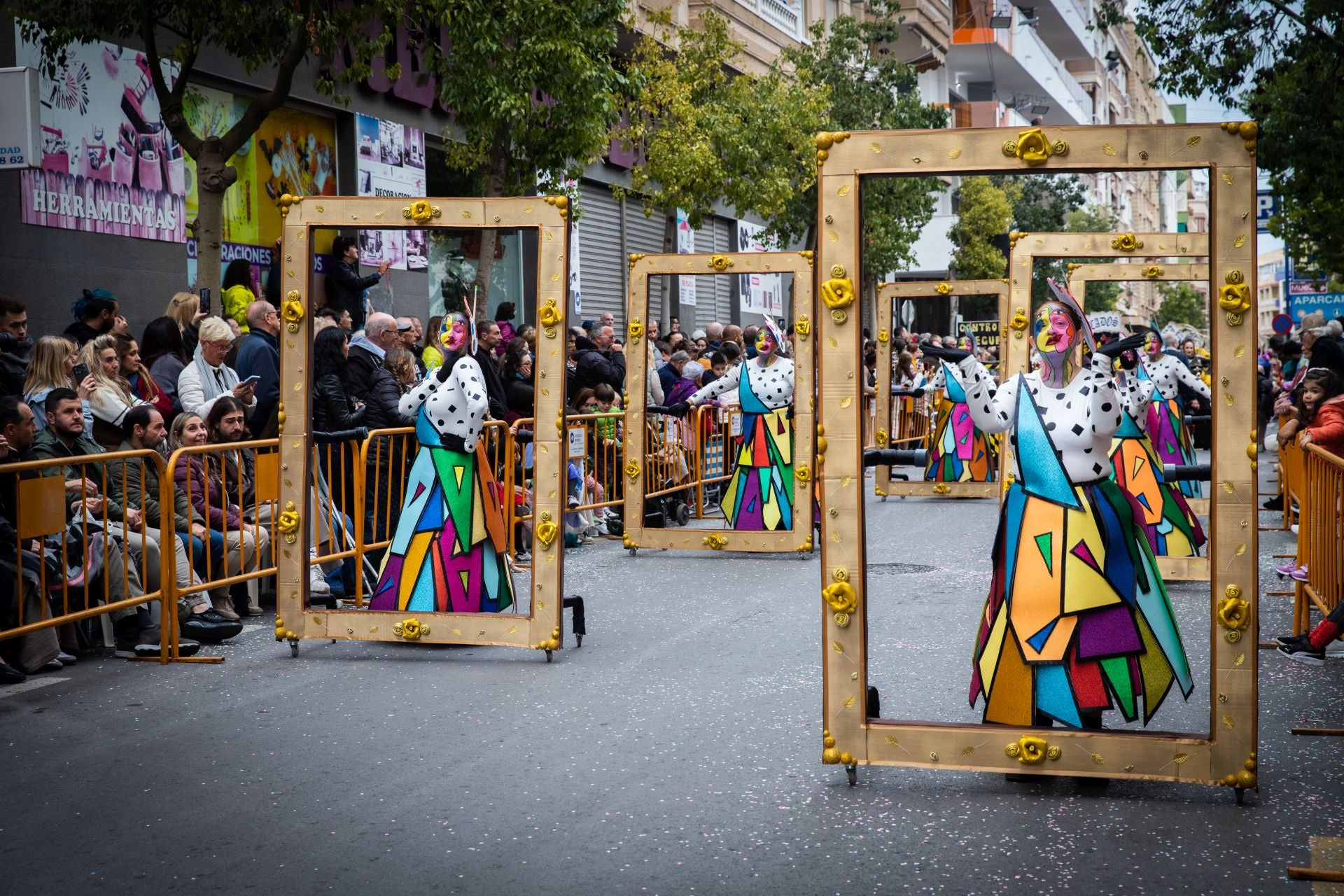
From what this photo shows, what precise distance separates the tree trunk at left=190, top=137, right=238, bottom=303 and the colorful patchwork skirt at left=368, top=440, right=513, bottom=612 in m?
5.06

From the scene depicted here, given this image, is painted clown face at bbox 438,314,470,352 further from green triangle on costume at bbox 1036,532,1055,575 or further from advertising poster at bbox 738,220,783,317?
advertising poster at bbox 738,220,783,317

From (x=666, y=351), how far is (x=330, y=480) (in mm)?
8761

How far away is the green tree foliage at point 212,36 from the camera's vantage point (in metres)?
12.7

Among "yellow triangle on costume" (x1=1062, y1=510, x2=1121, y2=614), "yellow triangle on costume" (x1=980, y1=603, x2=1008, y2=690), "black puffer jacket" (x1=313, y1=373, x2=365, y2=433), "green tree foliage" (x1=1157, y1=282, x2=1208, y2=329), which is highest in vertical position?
"green tree foliage" (x1=1157, y1=282, x2=1208, y2=329)

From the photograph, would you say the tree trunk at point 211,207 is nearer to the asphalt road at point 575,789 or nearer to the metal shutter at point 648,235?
the asphalt road at point 575,789

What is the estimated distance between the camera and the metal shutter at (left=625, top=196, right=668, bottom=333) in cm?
2784

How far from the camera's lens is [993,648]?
18.4 feet

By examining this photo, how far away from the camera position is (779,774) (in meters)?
5.84

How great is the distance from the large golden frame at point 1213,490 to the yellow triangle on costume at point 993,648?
0.61 ft

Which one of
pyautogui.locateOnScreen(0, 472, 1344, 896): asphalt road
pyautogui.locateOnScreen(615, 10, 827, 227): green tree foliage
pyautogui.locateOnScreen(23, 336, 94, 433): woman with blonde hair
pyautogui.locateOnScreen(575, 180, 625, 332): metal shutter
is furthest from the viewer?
pyautogui.locateOnScreen(575, 180, 625, 332): metal shutter

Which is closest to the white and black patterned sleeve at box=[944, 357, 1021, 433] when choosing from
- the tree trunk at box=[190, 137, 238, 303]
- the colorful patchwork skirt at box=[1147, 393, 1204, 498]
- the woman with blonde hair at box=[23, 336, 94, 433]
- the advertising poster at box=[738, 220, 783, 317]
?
the woman with blonde hair at box=[23, 336, 94, 433]

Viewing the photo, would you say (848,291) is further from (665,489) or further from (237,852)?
(665,489)

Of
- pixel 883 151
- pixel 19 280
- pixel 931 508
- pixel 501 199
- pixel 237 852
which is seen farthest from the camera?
pixel 931 508

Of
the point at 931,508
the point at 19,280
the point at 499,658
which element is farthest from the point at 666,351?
the point at 499,658
